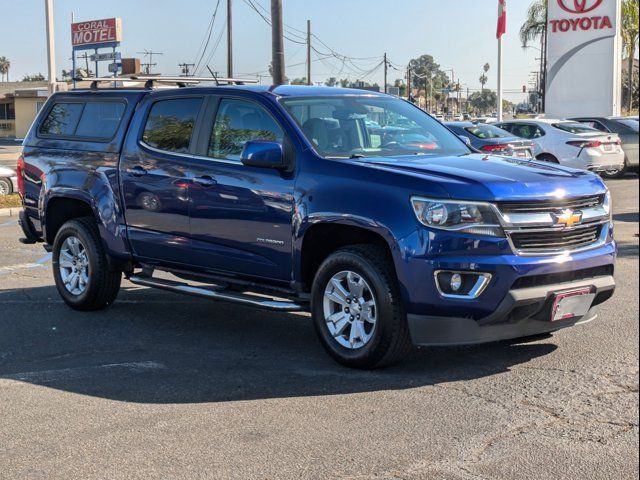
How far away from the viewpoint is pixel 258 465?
4188 mm

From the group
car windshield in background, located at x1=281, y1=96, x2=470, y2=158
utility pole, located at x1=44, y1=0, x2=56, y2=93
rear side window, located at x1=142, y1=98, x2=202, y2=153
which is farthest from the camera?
utility pole, located at x1=44, y1=0, x2=56, y2=93

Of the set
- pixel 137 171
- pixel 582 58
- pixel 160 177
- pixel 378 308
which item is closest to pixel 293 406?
pixel 378 308

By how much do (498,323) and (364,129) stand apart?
200 cm

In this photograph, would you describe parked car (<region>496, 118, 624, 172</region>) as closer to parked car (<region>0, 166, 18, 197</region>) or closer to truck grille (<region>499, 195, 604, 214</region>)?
parked car (<region>0, 166, 18, 197</region>)

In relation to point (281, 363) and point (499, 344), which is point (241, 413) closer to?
point (281, 363)

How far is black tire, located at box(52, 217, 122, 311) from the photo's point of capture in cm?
762

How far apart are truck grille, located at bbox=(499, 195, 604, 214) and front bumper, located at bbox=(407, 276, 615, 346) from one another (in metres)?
0.47

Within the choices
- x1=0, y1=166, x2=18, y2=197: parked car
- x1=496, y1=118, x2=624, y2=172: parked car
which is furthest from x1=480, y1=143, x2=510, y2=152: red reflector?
x1=0, y1=166, x2=18, y2=197: parked car

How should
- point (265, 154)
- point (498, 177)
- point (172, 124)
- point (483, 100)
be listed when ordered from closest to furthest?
point (498, 177) < point (265, 154) < point (172, 124) < point (483, 100)

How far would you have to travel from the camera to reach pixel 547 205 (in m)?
5.09

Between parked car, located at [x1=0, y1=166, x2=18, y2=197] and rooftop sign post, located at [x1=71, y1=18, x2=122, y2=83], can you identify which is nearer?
parked car, located at [x1=0, y1=166, x2=18, y2=197]

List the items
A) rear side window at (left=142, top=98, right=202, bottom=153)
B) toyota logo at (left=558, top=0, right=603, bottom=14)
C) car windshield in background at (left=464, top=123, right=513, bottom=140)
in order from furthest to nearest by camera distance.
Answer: toyota logo at (left=558, top=0, right=603, bottom=14)
car windshield in background at (left=464, top=123, right=513, bottom=140)
rear side window at (left=142, top=98, right=202, bottom=153)

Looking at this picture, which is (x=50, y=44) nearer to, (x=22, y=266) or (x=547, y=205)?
(x=22, y=266)

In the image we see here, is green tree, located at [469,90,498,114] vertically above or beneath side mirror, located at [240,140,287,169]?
above
